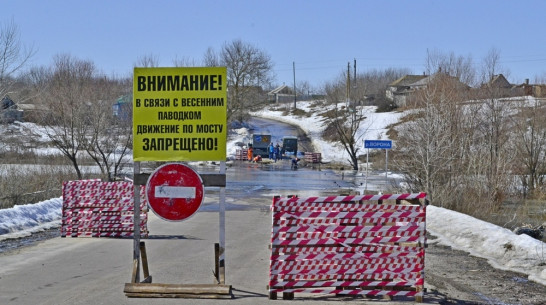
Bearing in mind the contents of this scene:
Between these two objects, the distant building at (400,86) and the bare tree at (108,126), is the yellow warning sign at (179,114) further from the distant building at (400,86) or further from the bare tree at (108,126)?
the distant building at (400,86)

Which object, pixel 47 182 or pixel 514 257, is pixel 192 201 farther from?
pixel 47 182

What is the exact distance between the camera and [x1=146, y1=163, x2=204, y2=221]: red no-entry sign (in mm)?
9008

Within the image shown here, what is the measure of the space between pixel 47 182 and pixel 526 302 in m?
25.5

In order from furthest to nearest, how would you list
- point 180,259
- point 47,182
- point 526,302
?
1. point 47,182
2. point 180,259
3. point 526,302

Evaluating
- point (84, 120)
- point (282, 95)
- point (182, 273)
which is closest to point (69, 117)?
point (84, 120)

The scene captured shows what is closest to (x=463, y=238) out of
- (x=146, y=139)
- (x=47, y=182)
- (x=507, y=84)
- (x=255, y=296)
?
(x=255, y=296)

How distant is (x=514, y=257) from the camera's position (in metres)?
14.3

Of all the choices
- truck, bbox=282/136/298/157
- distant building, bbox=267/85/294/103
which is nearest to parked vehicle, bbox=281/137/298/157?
truck, bbox=282/136/298/157

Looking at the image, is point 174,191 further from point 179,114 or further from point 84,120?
point 84,120

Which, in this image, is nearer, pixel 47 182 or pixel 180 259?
pixel 180 259

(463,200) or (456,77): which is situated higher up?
(456,77)

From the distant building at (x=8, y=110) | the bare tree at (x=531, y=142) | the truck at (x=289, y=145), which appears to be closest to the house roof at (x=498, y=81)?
the bare tree at (x=531, y=142)

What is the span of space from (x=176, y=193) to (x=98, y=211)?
9.21 metres

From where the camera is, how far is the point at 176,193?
9.05m
